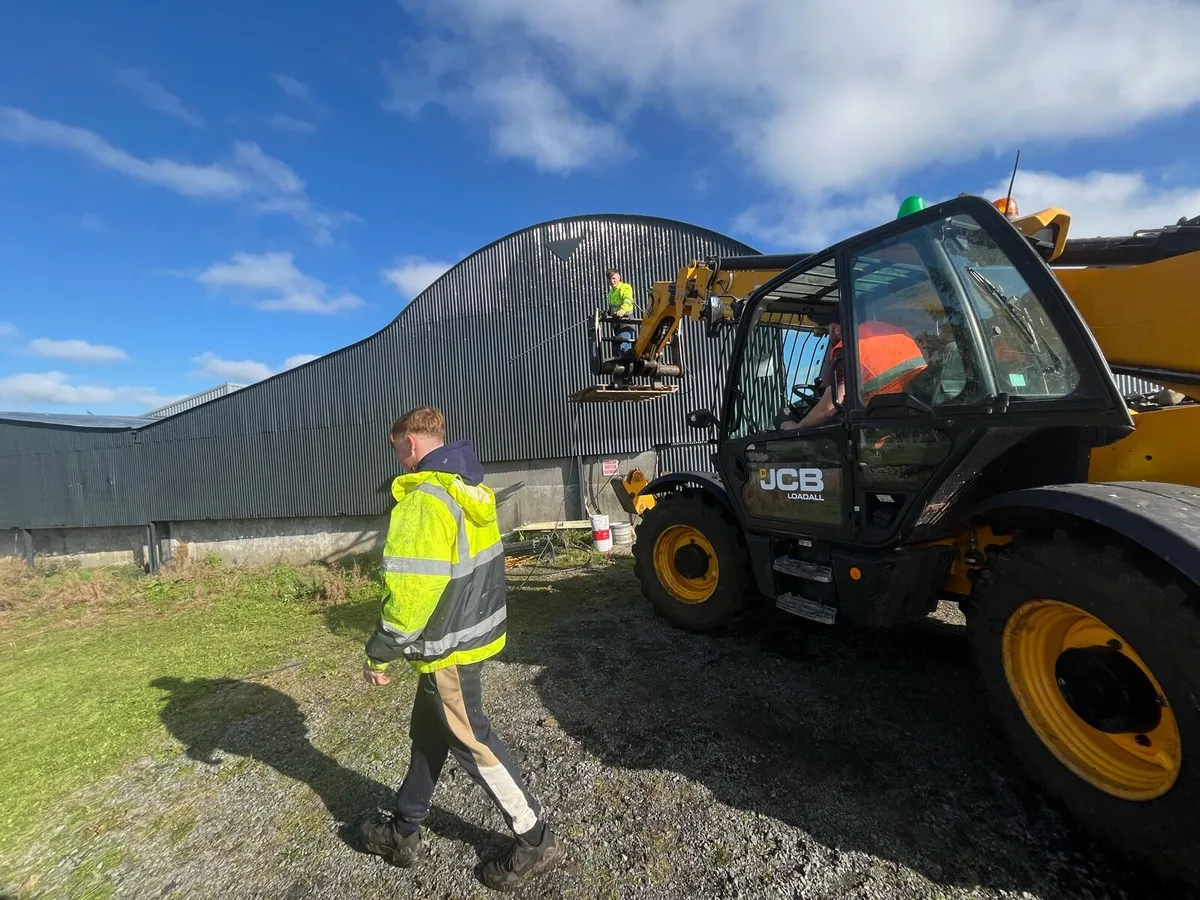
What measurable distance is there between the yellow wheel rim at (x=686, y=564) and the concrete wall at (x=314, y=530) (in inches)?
280

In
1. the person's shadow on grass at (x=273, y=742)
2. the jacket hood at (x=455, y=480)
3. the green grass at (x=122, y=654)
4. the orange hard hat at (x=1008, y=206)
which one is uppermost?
the orange hard hat at (x=1008, y=206)

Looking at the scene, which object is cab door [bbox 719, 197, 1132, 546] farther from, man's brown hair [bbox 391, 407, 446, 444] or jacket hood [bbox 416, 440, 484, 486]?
man's brown hair [bbox 391, 407, 446, 444]

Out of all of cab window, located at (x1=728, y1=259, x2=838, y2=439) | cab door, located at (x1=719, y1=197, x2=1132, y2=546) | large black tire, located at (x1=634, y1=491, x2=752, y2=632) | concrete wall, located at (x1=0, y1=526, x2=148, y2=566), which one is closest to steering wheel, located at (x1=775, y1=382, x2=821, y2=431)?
cab window, located at (x1=728, y1=259, x2=838, y2=439)

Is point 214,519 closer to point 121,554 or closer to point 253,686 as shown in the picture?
point 121,554

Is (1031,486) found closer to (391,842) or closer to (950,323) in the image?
(950,323)

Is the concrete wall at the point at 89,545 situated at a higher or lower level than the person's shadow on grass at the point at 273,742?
lower

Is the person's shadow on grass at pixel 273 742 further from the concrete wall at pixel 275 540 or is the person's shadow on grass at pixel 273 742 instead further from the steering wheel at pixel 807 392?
the concrete wall at pixel 275 540

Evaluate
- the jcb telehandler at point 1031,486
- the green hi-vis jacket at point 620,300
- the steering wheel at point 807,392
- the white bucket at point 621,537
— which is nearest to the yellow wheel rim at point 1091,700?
the jcb telehandler at point 1031,486

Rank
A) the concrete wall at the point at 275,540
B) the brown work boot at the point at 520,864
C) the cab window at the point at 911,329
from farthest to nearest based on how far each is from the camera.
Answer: the concrete wall at the point at 275,540, the cab window at the point at 911,329, the brown work boot at the point at 520,864

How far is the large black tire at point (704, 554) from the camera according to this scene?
4.22m

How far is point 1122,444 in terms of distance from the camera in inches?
95.2

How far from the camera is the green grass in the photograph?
12.4 feet

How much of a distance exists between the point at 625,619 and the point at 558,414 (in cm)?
799

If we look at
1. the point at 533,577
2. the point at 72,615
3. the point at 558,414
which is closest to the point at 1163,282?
the point at 533,577
